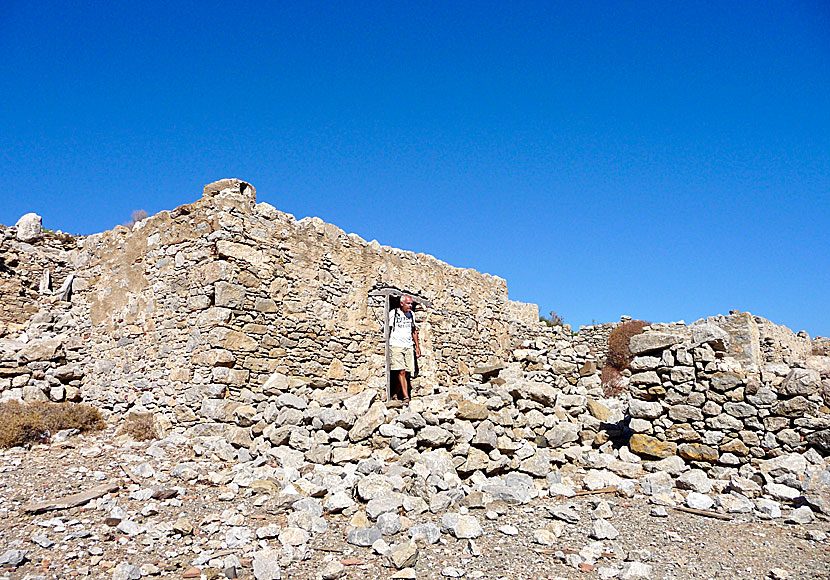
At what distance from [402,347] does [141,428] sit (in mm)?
4882

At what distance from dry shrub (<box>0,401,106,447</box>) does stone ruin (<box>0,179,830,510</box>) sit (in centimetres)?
51

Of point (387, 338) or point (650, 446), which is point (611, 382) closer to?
point (387, 338)

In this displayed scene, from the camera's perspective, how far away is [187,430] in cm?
826

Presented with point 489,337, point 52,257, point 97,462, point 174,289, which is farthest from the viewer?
point 489,337

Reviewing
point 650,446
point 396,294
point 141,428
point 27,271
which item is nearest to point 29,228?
point 27,271

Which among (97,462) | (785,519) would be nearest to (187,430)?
(97,462)

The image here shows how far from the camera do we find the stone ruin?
23.0 feet

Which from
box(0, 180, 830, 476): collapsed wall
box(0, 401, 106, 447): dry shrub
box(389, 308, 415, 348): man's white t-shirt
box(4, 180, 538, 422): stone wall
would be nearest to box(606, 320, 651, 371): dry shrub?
box(0, 180, 830, 476): collapsed wall

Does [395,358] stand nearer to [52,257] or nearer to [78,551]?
[78,551]

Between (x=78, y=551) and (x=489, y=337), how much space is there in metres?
11.9

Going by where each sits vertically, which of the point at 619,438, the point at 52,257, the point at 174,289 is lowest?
the point at 619,438

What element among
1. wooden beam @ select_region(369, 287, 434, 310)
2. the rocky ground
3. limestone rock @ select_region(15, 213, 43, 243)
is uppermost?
limestone rock @ select_region(15, 213, 43, 243)

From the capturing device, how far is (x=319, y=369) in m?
9.92

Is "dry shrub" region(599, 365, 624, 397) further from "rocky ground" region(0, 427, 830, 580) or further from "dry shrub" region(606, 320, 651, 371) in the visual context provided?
"rocky ground" region(0, 427, 830, 580)
